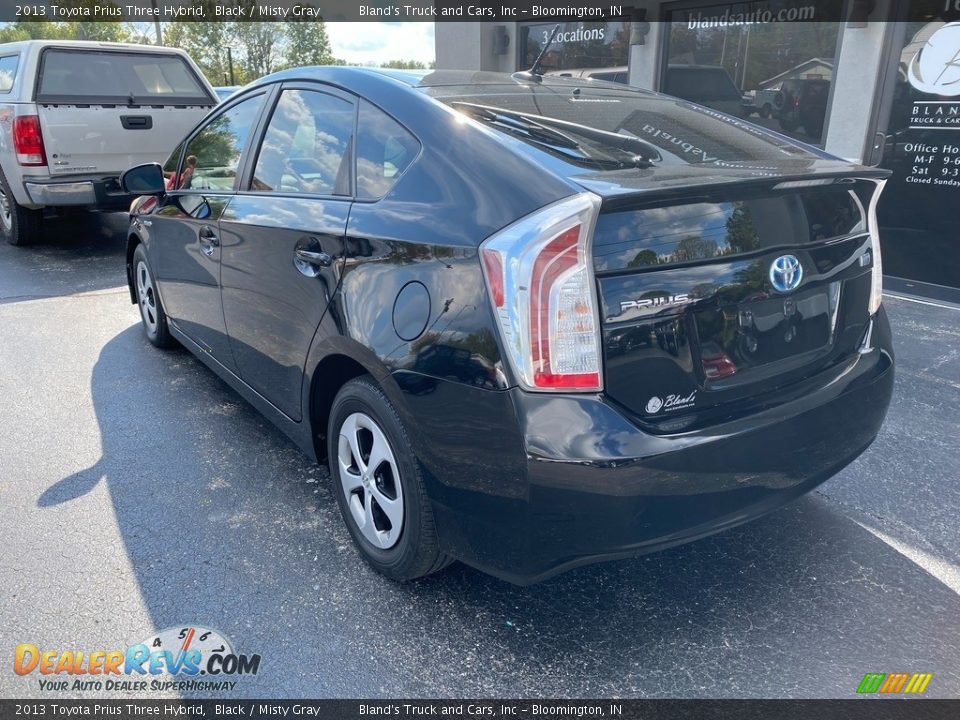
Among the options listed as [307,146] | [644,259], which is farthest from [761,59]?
[644,259]

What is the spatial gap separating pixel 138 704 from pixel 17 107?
674 centimetres

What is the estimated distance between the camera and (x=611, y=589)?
254cm

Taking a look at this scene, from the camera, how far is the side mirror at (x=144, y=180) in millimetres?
3910

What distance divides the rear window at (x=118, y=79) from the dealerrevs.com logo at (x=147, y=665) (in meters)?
6.43

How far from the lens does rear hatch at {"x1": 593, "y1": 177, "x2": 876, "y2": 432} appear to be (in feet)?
6.38

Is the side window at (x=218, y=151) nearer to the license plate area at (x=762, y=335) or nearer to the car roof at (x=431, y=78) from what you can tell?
the car roof at (x=431, y=78)

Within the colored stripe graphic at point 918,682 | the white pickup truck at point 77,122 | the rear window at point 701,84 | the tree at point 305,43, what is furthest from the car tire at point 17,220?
the tree at point 305,43

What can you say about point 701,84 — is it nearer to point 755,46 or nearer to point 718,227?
point 755,46

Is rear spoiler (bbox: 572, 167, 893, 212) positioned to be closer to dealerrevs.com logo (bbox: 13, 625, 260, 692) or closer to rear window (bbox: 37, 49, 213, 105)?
dealerrevs.com logo (bbox: 13, 625, 260, 692)

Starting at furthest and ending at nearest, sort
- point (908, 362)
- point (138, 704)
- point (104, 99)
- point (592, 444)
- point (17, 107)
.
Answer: point (104, 99) → point (17, 107) → point (908, 362) → point (138, 704) → point (592, 444)

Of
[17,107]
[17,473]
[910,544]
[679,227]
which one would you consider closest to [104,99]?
[17,107]

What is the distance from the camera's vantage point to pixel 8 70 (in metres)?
7.45

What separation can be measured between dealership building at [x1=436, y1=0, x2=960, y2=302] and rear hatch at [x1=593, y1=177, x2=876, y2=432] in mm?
4535

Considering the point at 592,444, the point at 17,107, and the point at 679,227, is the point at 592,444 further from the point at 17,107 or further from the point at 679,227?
the point at 17,107
